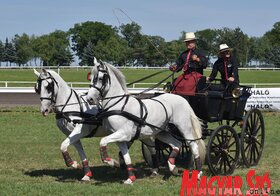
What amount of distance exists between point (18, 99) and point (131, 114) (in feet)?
62.7

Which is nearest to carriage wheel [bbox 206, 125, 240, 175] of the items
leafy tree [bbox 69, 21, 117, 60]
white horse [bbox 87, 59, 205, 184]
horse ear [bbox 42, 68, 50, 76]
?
white horse [bbox 87, 59, 205, 184]

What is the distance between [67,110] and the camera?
8.84 m

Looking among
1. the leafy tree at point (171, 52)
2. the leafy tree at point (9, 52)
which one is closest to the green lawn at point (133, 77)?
the leafy tree at point (171, 52)

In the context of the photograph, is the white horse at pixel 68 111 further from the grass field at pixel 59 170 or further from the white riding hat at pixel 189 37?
the white riding hat at pixel 189 37

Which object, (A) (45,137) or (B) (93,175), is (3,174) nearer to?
(B) (93,175)

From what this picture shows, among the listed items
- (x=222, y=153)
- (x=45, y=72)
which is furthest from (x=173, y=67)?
(x=45, y=72)

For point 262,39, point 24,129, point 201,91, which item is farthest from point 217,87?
point 262,39

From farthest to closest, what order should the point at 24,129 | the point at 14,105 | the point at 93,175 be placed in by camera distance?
1. the point at 14,105
2. the point at 24,129
3. the point at 93,175

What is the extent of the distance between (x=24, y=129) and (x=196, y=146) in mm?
8856

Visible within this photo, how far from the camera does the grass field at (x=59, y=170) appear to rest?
7.56 m

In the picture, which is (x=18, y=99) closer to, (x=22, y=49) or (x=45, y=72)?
(x=45, y=72)

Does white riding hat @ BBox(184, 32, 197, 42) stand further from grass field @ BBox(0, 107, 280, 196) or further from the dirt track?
the dirt track

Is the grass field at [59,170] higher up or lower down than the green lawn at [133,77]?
lower down

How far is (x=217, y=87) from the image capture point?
995 centimetres
